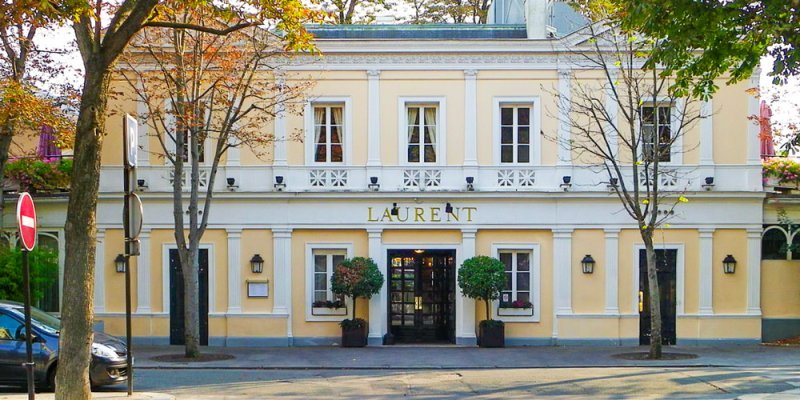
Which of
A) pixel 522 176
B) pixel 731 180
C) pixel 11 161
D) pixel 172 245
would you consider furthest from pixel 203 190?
pixel 731 180

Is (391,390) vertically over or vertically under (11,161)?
under

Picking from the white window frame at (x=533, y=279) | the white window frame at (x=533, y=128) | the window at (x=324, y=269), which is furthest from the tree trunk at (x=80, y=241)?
the white window frame at (x=533, y=279)

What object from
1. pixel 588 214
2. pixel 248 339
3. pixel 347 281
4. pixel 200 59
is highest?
pixel 200 59

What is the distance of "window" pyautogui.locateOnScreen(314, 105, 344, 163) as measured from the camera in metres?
26.0

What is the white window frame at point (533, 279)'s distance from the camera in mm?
25766

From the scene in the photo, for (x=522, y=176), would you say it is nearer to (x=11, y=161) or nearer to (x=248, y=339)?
(x=248, y=339)

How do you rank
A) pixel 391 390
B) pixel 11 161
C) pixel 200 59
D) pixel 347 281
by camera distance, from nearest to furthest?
pixel 391 390 < pixel 200 59 < pixel 347 281 < pixel 11 161

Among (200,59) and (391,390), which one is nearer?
(391,390)

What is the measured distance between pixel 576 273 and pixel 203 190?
→ 9.70 metres

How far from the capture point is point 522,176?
25719 mm

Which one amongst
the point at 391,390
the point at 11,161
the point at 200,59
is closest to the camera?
the point at 391,390

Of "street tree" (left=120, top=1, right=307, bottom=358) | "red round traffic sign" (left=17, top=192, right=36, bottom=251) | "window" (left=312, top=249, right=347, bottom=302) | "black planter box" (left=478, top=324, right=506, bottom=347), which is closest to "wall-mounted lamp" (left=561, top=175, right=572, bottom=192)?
"black planter box" (left=478, top=324, right=506, bottom=347)

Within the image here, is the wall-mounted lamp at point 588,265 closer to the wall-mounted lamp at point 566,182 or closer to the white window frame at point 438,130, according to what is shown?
the wall-mounted lamp at point 566,182

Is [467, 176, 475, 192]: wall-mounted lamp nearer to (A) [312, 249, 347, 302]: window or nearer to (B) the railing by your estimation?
(B) the railing
